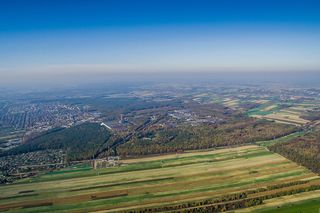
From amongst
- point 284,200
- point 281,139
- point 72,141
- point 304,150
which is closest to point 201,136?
point 281,139

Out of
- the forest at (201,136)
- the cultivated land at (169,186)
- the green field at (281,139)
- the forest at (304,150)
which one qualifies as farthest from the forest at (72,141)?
the forest at (304,150)

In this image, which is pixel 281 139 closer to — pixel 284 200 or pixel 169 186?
pixel 284 200

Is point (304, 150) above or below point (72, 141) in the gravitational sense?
above

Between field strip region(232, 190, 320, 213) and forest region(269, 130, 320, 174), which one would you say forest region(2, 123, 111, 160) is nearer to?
field strip region(232, 190, 320, 213)

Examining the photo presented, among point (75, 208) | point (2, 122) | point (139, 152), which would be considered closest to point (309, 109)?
point (139, 152)

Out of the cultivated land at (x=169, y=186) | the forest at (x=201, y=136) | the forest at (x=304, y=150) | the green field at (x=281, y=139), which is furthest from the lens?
the green field at (x=281, y=139)

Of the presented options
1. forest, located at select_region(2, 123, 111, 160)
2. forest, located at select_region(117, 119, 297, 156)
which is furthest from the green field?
forest, located at select_region(2, 123, 111, 160)

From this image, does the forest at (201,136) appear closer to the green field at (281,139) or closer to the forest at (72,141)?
the green field at (281,139)

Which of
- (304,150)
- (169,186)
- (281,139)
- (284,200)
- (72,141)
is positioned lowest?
(72,141)
